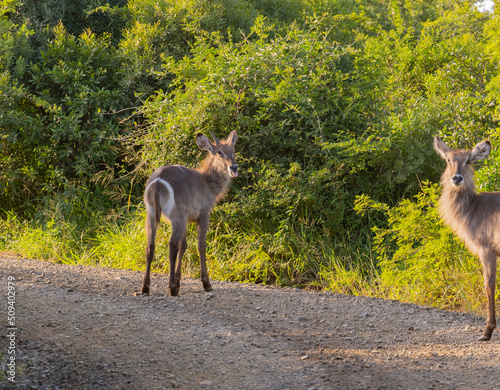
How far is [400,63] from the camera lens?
11516 millimetres

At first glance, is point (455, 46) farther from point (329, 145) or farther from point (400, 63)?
point (329, 145)

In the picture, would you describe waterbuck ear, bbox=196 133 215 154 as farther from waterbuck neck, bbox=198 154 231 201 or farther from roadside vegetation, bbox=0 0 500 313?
roadside vegetation, bbox=0 0 500 313

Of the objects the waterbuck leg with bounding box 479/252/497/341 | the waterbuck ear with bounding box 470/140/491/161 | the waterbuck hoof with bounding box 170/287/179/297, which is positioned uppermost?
the waterbuck ear with bounding box 470/140/491/161

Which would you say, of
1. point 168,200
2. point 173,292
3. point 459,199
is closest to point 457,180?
point 459,199

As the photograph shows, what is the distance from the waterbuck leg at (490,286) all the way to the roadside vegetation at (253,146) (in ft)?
3.79

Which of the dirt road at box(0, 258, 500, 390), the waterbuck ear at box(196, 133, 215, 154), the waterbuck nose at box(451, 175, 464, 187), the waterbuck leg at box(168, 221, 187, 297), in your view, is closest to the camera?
the dirt road at box(0, 258, 500, 390)

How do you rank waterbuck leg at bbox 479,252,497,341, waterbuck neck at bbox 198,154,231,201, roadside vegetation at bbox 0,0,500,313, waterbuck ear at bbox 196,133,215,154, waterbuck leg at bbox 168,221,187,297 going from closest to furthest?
waterbuck leg at bbox 479,252,497,341
waterbuck leg at bbox 168,221,187,297
waterbuck ear at bbox 196,133,215,154
waterbuck neck at bbox 198,154,231,201
roadside vegetation at bbox 0,0,500,313

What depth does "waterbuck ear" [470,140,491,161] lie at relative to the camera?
520 cm

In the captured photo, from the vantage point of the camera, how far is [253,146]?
8070 mm

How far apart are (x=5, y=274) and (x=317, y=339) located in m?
3.57

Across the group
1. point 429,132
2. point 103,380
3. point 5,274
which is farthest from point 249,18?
point 103,380

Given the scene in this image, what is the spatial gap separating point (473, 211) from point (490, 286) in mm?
702

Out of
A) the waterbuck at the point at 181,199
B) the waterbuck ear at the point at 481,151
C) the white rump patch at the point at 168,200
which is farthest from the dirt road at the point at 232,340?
the waterbuck ear at the point at 481,151

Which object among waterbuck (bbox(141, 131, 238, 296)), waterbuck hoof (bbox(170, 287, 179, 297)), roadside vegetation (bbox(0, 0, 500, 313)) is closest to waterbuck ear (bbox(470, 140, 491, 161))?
roadside vegetation (bbox(0, 0, 500, 313))
